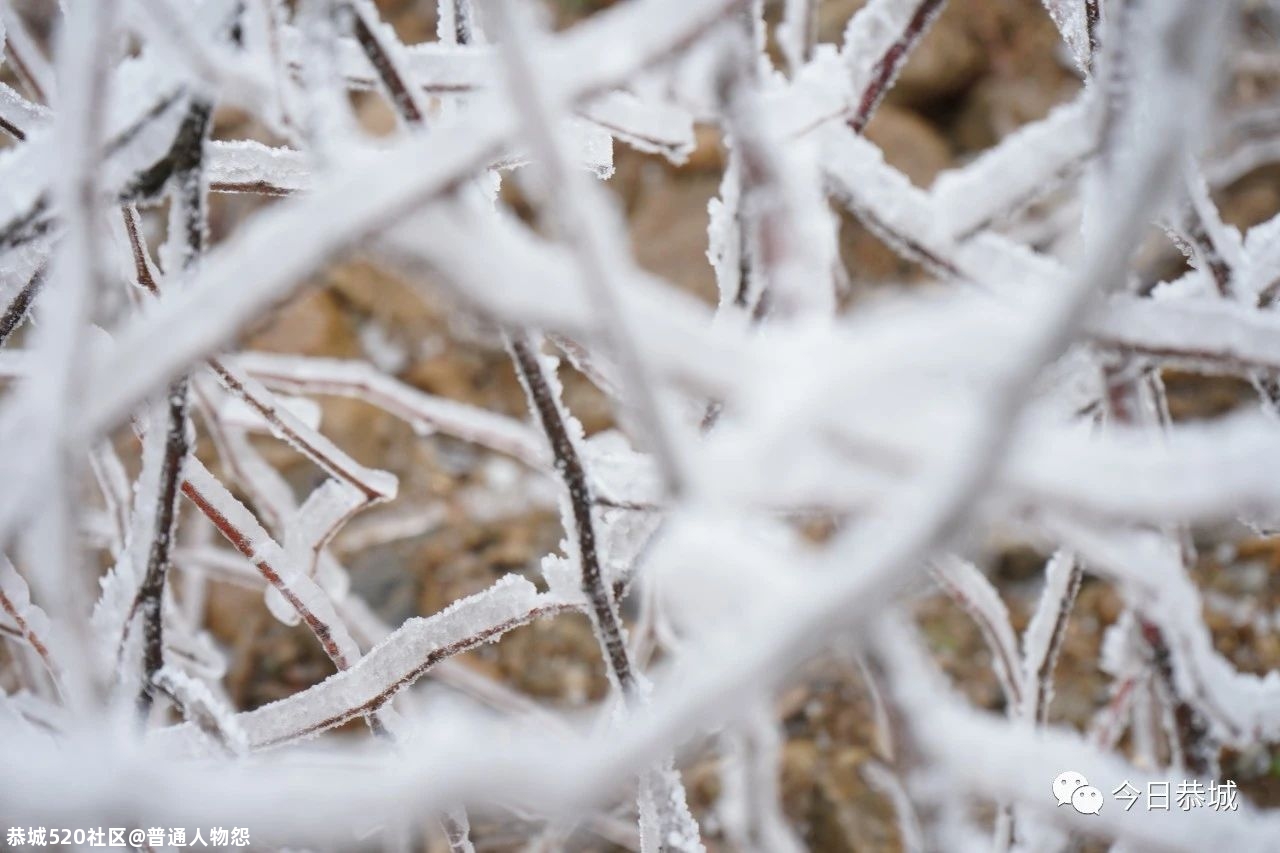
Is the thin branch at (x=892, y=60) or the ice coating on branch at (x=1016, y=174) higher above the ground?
the thin branch at (x=892, y=60)

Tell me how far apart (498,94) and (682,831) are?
0.25 meters

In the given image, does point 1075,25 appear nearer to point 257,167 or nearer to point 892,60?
point 892,60

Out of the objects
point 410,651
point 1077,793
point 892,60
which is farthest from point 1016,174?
point 410,651

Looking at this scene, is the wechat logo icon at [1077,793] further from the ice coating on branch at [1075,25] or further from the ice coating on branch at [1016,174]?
the ice coating on branch at [1075,25]

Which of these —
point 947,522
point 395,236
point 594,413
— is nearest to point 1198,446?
point 947,522

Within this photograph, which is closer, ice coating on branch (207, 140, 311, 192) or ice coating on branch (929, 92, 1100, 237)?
ice coating on branch (929, 92, 1100, 237)

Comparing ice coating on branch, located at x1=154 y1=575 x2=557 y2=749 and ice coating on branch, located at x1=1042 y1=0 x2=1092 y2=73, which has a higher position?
ice coating on branch, located at x1=1042 y1=0 x2=1092 y2=73

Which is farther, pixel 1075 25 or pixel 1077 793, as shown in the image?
pixel 1075 25

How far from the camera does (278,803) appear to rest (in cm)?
15

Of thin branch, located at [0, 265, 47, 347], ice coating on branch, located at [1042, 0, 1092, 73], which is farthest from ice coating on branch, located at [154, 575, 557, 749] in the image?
ice coating on branch, located at [1042, 0, 1092, 73]

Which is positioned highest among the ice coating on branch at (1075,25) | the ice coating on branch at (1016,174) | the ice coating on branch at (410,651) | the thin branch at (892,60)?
the ice coating on branch at (1075,25)

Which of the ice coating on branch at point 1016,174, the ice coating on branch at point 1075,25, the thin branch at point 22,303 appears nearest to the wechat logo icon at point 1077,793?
the ice coating on branch at point 1016,174

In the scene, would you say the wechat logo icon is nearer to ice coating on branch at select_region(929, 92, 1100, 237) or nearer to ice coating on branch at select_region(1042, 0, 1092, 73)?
ice coating on branch at select_region(929, 92, 1100, 237)

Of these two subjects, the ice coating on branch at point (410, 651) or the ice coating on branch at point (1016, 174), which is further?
the ice coating on branch at point (410, 651)
